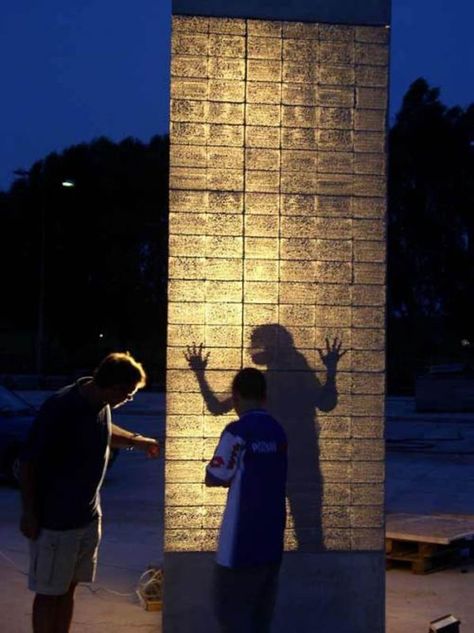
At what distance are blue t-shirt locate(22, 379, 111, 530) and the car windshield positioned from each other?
33.2ft

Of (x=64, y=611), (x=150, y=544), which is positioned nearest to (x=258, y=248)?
(x=64, y=611)

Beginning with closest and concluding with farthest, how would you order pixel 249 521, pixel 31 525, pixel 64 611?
pixel 249 521 < pixel 31 525 < pixel 64 611

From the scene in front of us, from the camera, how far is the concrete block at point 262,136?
277 inches

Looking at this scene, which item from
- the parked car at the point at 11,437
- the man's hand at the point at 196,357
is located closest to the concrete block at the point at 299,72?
the man's hand at the point at 196,357

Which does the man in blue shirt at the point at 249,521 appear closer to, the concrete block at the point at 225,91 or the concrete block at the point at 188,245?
the concrete block at the point at 188,245

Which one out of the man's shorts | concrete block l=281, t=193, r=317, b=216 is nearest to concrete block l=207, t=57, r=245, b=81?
concrete block l=281, t=193, r=317, b=216

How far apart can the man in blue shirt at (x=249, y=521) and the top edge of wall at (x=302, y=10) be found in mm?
2825

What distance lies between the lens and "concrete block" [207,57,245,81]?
7027mm

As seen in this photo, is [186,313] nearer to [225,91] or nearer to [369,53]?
[225,91]

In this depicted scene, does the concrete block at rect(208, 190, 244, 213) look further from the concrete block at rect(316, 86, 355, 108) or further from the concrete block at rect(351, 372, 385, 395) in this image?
the concrete block at rect(351, 372, 385, 395)

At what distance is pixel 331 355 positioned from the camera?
277 inches

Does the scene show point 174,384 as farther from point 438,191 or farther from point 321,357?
point 438,191

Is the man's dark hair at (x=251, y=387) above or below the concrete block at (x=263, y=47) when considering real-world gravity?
below

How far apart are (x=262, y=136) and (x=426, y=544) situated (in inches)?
174
